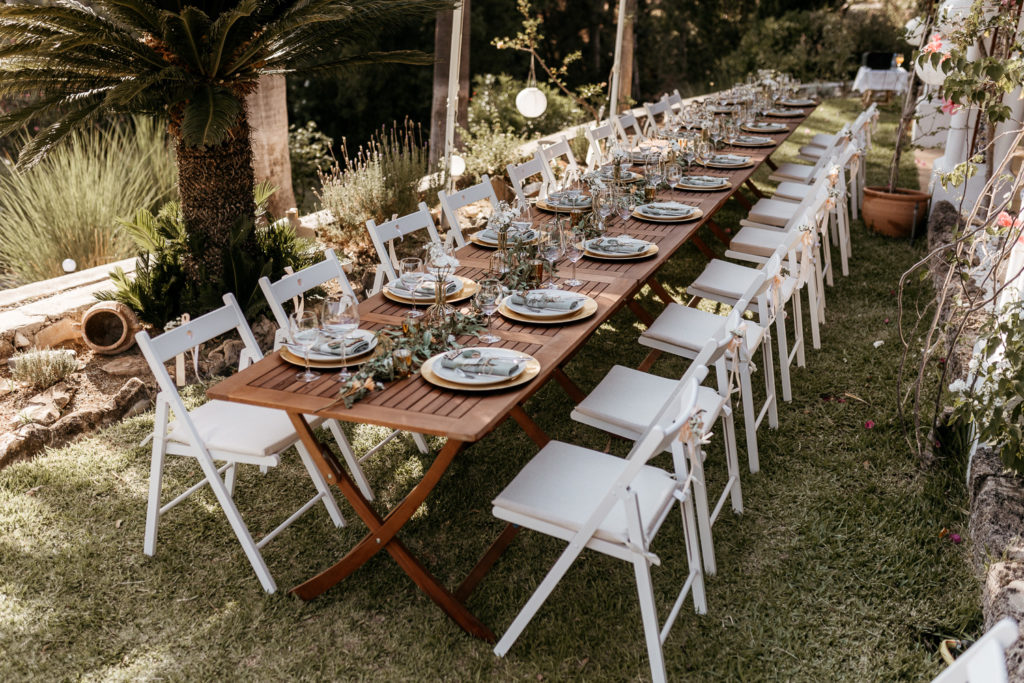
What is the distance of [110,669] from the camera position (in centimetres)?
271

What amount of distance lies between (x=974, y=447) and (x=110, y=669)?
11.4 ft

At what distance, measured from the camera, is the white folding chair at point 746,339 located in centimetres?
354

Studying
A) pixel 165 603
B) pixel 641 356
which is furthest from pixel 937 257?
pixel 165 603

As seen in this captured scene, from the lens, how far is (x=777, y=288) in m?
3.83

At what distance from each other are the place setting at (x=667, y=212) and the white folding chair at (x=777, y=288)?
36cm

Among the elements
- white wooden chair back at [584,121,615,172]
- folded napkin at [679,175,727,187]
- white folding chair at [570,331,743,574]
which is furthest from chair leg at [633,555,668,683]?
white wooden chair back at [584,121,615,172]

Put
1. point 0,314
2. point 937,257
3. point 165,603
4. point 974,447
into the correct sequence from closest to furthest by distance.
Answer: point 165,603
point 974,447
point 0,314
point 937,257

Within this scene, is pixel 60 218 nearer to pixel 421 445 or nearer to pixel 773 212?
pixel 421 445

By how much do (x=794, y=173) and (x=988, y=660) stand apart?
6.48m

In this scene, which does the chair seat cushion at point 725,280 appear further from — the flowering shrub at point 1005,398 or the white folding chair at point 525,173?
the flowering shrub at point 1005,398

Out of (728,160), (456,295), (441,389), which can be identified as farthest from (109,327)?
(728,160)

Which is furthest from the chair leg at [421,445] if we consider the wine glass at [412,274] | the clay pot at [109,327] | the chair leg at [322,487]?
the clay pot at [109,327]

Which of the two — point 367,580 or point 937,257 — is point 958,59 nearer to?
point 937,257

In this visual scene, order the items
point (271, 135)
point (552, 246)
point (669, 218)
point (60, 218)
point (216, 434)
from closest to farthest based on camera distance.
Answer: point (216, 434)
point (552, 246)
point (669, 218)
point (60, 218)
point (271, 135)
